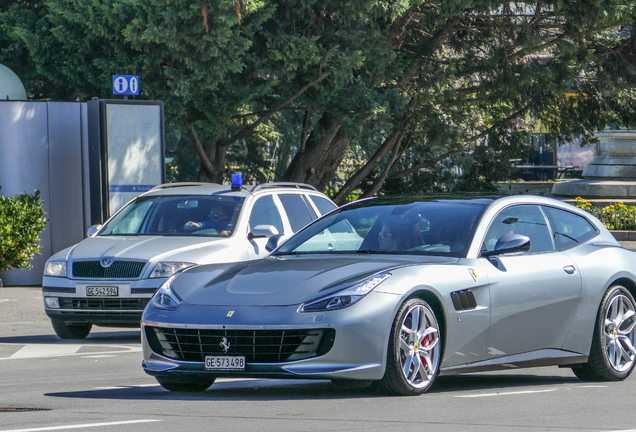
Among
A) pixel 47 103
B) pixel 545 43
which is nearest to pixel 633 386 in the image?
pixel 47 103

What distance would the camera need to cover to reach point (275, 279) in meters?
7.22

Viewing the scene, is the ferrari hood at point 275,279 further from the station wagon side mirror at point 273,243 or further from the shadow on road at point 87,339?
the shadow on road at point 87,339

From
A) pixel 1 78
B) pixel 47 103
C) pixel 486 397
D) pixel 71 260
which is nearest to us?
pixel 486 397

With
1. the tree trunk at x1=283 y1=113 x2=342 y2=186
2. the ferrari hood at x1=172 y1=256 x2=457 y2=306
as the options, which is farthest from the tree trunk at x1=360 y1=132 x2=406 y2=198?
the ferrari hood at x1=172 y1=256 x2=457 y2=306

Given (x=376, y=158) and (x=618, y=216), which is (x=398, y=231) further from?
(x=618, y=216)

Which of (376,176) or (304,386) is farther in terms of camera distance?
(376,176)

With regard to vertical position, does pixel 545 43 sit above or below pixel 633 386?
above

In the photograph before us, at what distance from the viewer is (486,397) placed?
7.42m

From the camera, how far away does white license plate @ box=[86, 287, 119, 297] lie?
11750 mm

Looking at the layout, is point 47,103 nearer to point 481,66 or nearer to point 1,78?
point 1,78

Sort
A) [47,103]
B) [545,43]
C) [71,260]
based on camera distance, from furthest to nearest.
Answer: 1. [545,43]
2. [47,103]
3. [71,260]

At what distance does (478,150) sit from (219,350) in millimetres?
28356

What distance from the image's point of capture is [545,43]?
81.9ft

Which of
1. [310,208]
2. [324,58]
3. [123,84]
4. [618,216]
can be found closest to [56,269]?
[310,208]
